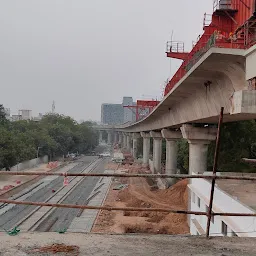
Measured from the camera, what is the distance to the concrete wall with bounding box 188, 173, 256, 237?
34.4ft

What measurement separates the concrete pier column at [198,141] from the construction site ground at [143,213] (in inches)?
142

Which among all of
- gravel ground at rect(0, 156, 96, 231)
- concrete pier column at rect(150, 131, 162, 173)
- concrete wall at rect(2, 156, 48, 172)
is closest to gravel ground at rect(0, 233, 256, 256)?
gravel ground at rect(0, 156, 96, 231)

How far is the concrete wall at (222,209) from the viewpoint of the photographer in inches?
413

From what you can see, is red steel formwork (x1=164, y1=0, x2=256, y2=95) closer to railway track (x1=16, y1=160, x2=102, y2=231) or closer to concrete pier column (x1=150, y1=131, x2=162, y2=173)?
railway track (x1=16, y1=160, x2=102, y2=231)

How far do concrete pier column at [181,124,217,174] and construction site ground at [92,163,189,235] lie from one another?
361cm

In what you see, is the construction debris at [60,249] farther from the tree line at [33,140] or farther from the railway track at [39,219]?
the tree line at [33,140]

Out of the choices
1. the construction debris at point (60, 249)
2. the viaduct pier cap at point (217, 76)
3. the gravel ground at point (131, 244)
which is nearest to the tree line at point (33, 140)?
the viaduct pier cap at point (217, 76)

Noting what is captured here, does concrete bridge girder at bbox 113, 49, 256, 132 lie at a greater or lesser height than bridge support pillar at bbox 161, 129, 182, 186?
greater

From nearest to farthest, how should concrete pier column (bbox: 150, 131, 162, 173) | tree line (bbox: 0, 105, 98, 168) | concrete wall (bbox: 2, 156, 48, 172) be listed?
tree line (bbox: 0, 105, 98, 168), concrete pier column (bbox: 150, 131, 162, 173), concrete wall (bbox: 2, 156, 48, 172)

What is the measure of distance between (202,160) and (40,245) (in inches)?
777

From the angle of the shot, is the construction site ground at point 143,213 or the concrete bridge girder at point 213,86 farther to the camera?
the construction site ground at point 143,213

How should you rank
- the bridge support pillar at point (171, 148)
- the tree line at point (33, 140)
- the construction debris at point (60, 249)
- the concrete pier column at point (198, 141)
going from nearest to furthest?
1. the construction debris at point (60, 249)
2. the concrete pier column at point (198, 141)
3. the bridge support pillar at point (171, 148)
4. the tree line at point (33, 140)

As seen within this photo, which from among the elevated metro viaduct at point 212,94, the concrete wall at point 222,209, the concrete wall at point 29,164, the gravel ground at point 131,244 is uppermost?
the elevated metro viaduct at point 212,94

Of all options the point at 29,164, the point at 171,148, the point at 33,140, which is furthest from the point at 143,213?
the point at 33,140
